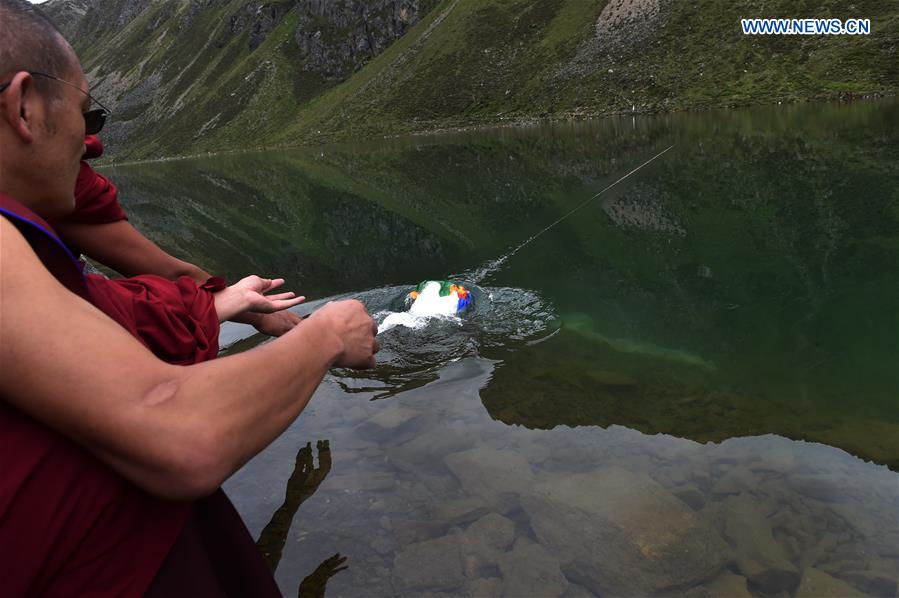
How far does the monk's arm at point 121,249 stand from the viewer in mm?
2680

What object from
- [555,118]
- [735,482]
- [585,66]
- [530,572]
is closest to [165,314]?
[530,572]

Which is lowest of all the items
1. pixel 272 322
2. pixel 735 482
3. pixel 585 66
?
pixel 585 66

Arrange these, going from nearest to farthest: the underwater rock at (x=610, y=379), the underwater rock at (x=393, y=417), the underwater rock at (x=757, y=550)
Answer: the underwater rock at (x=757, y=550) < the underwater rock at (x=393, y=417) < the underwater rock at (x=610, y=379)

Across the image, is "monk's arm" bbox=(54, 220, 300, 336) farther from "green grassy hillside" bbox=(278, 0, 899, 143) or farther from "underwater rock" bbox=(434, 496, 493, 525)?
"green grassy hillside" bbox=(278, 0, 899, 143)

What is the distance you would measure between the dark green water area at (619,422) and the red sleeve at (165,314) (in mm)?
2619

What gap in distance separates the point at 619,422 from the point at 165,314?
536cm

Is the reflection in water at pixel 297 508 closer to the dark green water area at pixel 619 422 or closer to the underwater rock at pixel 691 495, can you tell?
the dark green water area at pixel 619 422

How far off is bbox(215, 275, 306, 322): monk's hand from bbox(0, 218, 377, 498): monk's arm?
1531 millimetres

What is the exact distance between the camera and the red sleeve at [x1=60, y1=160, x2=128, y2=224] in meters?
2.50

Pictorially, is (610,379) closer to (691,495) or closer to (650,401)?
(650,401)

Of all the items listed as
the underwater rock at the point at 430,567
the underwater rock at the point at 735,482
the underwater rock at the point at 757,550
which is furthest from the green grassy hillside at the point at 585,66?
the underwater rock at the point at 430,567

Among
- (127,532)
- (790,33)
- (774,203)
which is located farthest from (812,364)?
(790,33)

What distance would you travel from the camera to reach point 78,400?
123cm

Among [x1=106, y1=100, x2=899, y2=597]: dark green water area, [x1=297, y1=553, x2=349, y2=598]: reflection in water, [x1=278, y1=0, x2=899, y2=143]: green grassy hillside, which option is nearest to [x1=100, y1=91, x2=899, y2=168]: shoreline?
[x1=278, y1=0, x2=899, y2=143]: green grassy hillside
